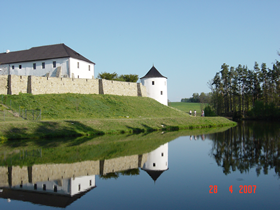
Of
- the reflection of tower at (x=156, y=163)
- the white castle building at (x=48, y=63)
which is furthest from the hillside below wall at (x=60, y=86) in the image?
the reflection of tower at (x=156, y=163)

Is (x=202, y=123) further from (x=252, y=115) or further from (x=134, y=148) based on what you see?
(x=252, y=115)

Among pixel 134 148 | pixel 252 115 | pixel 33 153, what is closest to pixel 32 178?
pixel 33 153

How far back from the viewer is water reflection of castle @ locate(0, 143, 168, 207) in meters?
5.71

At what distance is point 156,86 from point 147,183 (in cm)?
3142

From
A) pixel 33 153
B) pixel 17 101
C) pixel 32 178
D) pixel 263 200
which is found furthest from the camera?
pixel 17 101

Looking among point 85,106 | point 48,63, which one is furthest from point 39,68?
point 85,106

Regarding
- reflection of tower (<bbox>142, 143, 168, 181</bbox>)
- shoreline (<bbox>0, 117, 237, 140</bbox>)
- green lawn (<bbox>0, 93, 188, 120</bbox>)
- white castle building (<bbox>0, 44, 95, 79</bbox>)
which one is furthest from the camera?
white castle building (<bbox>0, 44, 95, 79</bbox>)

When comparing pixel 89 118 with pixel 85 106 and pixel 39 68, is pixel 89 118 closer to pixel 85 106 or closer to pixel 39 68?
pixel 85 106

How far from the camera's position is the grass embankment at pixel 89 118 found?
15.7 metres

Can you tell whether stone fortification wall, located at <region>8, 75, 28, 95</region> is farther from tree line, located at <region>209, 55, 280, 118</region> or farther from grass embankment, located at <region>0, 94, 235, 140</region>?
tree line, located at <region>209, 55, 280, 118</region>

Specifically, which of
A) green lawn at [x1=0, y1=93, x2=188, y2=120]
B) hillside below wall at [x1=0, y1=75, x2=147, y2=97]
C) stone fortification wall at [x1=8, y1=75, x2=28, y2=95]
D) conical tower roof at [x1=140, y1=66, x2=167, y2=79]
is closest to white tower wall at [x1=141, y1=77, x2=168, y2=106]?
conical tower roof at [x1=140, y1=66, x2=167, y2=79]

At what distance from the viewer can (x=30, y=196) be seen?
18.6 ft

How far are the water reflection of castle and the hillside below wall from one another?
1866 cm

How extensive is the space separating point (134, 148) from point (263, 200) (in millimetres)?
6810
